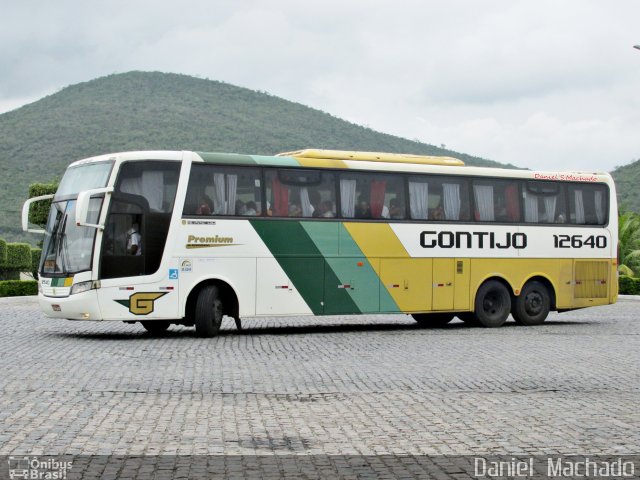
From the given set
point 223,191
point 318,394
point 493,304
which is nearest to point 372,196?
point 223,191

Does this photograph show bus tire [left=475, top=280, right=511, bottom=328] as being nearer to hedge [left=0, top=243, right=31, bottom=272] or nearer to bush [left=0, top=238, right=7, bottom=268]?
bush [left=0, top=238, right=7, bottom=268]

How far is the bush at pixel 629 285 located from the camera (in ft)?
132

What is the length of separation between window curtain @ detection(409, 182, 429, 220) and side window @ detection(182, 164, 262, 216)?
12.0ft

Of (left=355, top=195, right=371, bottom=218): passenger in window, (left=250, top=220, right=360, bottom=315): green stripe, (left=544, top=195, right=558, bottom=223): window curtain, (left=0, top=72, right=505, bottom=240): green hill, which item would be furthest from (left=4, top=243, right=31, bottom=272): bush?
(left=0, top=72, right=505, bottom=240): green hill

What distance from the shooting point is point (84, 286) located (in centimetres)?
1992

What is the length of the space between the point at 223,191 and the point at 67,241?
303cm

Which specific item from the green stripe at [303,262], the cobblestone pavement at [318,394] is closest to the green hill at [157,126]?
the green stripe at [303,262]

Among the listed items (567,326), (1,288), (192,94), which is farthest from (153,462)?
(192,94)

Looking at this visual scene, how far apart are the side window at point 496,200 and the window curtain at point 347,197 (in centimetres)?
316

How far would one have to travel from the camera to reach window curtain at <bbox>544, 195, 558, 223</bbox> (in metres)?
25.4

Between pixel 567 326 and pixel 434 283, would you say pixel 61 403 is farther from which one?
pixel 567 326

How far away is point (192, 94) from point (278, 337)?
14365cm

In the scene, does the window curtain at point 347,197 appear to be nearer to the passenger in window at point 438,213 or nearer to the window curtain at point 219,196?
the passenger in window at point 438,213

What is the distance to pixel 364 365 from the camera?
1567 centimetres
